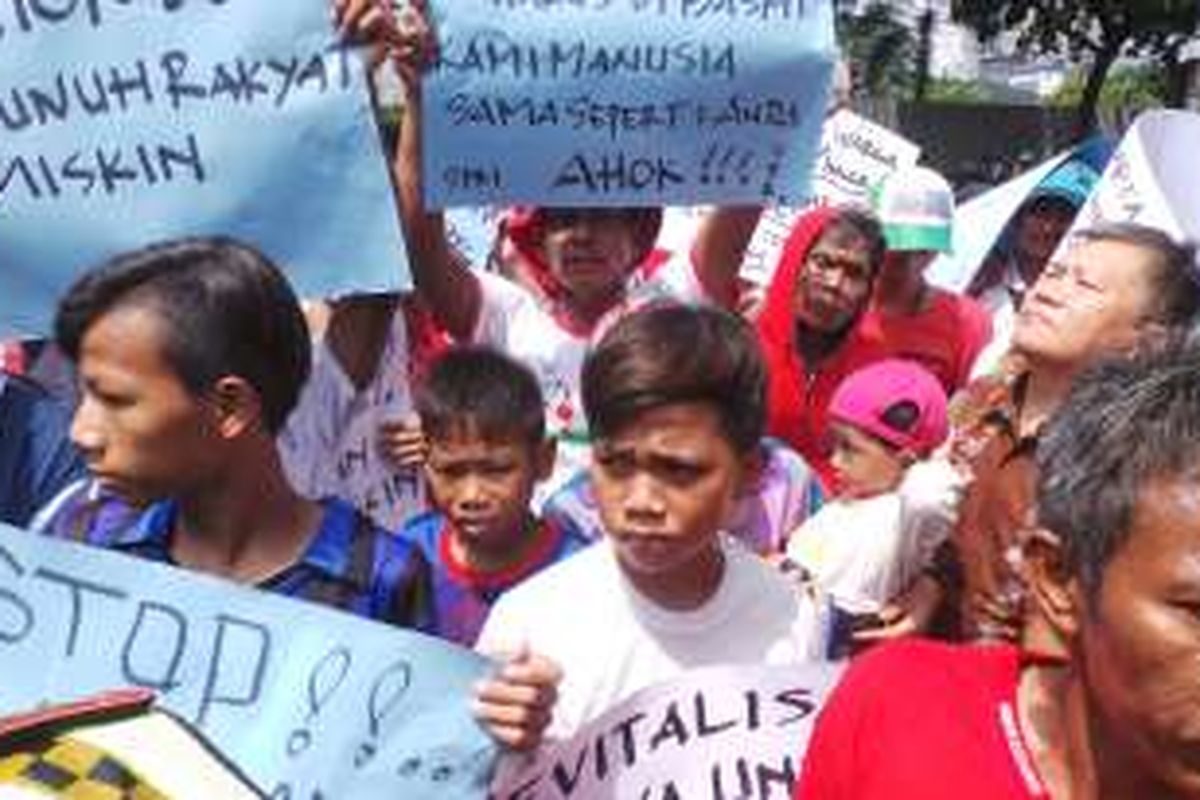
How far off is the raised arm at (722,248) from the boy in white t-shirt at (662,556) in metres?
1.14

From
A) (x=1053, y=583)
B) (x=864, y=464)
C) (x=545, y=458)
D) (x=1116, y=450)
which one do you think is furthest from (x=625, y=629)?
(x=864, y=464)

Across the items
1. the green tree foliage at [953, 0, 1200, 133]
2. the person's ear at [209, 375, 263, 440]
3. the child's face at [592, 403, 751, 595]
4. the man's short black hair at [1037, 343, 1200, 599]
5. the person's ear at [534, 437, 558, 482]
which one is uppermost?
the man's short black hair at [1037, 343, 1200, 599]

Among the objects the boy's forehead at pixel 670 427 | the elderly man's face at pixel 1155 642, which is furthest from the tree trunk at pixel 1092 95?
the elderly man's face at pixel 1155 642

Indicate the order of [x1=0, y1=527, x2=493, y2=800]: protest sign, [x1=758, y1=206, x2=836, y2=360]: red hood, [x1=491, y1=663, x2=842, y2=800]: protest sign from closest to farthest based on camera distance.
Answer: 1. [x1=0, y1=527, x2=493, y2=800]: protest sign
2. [x1=491, y1=663, x2=842, y2=800]: protest sign
3. [x1=758, y1=206, x2=836, y2=360]: red hood

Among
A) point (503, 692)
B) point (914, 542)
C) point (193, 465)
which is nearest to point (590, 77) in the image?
point (914, 542)

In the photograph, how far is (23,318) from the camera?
9.83ft

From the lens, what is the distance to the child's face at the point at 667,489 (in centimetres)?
282

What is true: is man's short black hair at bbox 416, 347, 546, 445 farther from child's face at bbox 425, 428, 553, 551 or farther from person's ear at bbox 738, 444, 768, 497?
person's ear at bbox 738, 444, 768, 497

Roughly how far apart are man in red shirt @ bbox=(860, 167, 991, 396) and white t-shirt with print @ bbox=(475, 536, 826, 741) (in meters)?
2.20

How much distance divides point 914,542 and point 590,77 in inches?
37.2

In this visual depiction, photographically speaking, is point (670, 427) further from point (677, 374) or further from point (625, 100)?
point (625, 100)

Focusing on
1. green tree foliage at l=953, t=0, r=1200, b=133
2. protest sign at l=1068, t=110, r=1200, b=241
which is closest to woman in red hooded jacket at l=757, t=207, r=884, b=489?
protest sign at l=1068, t=110, r=1200, b=241

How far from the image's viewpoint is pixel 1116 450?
1713 millimetres

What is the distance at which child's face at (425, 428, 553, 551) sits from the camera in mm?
3332
